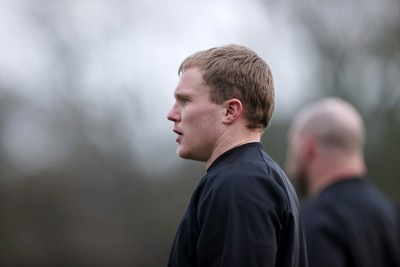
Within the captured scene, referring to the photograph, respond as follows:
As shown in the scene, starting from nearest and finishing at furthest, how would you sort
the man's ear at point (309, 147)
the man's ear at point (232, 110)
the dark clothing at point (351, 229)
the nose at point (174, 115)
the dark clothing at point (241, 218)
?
the dark clothing at point (241, 218) < the man's ear at point (232, 110) < the nose at point (174, 115) < the dark clothing at point (351, 229) < the man's ear at point (309, 147)

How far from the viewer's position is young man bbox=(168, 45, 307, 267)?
2.97 m

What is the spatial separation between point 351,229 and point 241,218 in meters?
2.24

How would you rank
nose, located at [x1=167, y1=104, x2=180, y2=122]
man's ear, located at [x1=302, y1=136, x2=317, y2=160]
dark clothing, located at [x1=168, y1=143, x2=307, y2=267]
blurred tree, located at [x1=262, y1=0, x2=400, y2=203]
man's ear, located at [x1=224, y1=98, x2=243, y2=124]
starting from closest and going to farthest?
1. dark clothing, located at [x1=168, y1=143, x2=307, y2=267]
2. man's ear, located at [x1=224, y1=98, x2=243, y2=124]
3. nose, located at [x1=167, y1=104, x2=180, y2=122]
4. man's ear, located at [x1=302, y1=136, x2=317, y2=160]
5. blurred tree, located at [x1=262, y1=0, x2=400, y2=203]

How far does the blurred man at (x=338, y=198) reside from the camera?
5.00 metres

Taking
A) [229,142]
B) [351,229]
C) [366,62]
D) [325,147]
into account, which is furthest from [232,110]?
[366,62]

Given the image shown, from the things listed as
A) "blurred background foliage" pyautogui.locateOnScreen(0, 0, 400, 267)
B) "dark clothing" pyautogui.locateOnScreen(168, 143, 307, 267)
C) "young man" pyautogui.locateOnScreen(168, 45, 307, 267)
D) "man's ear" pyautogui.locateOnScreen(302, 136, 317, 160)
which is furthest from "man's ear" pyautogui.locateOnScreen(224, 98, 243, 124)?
"blurred background foliage" pyautogui.locateOnScreen(0, 0, 400, 267)

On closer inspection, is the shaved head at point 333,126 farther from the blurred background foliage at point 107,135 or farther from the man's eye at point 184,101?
the blurred background foliage at point 107,135

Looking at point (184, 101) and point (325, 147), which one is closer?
point (184, 101)

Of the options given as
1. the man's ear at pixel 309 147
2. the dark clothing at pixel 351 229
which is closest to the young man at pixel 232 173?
the dark clothing at pixel 351 229

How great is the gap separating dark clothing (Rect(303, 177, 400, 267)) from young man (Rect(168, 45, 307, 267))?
1637mm

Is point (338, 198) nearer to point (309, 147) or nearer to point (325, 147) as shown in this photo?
point (325, 147)

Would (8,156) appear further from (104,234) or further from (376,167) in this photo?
(376,167)

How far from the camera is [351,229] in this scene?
5039mm

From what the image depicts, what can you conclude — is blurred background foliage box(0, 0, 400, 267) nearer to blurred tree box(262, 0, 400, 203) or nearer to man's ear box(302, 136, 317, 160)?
blurred tree box(262, 0, 400, 203)
